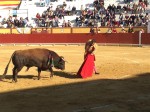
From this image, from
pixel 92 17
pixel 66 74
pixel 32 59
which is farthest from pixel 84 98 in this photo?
pixel 92 17

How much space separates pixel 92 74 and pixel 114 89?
2420 mm

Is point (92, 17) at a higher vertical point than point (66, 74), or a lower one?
higher

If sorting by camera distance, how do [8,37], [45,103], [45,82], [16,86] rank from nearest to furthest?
[45,103] < [16,86] < [45,82] < [8,37]

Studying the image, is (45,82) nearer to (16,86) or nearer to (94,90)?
(16,86)

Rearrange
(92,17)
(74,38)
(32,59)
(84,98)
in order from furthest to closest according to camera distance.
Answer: (92,17)
(74,38)
(32,59)
(84,98)

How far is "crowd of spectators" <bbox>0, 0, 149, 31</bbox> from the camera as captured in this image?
26.8 meters

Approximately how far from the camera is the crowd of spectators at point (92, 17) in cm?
2680

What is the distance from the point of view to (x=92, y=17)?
1114 inches

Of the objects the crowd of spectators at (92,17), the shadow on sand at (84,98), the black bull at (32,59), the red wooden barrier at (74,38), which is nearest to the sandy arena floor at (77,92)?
the shadow on sand at (84,98)

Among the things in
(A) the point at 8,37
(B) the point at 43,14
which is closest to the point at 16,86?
(A) the point at 8,37

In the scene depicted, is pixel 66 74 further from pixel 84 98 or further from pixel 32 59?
pixel 84 98

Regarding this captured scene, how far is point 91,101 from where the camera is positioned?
740 cm

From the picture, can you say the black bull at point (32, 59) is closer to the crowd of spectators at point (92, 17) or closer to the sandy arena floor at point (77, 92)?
the sandy arena floor at point (77, 92)

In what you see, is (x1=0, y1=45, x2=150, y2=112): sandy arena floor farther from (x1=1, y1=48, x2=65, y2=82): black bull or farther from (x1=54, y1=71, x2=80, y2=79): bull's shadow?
(x1=1, y1=48, x2=65, y2=82): black bull
